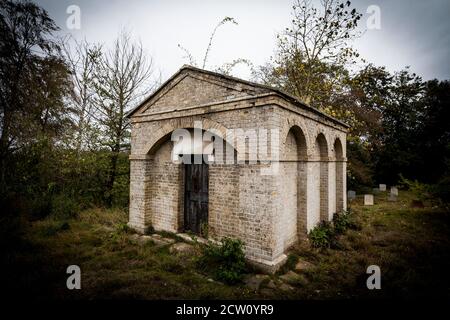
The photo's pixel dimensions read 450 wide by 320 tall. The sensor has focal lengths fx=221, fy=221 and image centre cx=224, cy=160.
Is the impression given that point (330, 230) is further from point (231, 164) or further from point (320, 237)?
point (231, 164)

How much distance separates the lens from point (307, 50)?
11.8m

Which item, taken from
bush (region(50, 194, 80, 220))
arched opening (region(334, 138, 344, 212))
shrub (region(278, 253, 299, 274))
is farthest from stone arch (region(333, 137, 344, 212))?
bush (region(50, 194, 80, 220))

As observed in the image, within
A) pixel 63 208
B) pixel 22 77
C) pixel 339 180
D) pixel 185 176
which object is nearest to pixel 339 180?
pixel 339 180

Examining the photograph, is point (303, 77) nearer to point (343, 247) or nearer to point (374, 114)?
point (374, 114)

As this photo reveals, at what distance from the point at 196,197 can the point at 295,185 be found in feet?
9.94

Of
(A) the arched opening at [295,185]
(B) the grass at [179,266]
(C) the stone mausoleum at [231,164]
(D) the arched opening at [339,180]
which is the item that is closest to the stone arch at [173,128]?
(C) the stone mausoleum at [231,164]

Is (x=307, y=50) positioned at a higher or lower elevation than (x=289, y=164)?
higher

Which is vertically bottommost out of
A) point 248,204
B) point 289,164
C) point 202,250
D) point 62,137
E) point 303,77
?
point 202,250

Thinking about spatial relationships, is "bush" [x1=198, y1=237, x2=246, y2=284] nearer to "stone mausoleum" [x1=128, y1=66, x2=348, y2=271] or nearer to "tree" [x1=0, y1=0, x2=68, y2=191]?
"stone mausoleum" [x1=128, y1=66, x2=348, y2=271]

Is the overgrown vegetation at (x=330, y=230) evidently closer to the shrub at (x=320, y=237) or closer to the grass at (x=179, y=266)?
the shrub at (x=320, y=237)

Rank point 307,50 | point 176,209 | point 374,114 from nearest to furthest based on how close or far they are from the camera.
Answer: point 176,209 → point 307,50 → point 374,114

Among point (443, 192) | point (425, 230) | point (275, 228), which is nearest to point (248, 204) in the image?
point (275, 228)
